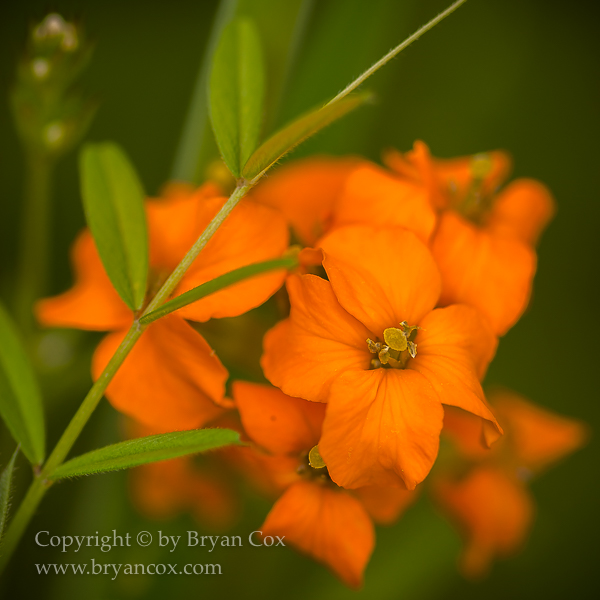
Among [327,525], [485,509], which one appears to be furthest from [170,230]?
[485,509]

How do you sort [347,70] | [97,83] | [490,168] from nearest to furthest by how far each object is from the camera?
[490,168] → [347,70] → [97,83]

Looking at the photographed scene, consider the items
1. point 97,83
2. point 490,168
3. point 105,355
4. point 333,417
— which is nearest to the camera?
point 333,417

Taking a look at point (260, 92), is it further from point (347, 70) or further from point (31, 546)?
point (31, 546)

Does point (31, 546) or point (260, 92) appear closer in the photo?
point (260, 92)

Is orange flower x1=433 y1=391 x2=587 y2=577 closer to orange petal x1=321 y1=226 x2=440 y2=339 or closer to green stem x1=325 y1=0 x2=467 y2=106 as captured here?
orange petal x1=321 y1=226 x2=440 y2=339

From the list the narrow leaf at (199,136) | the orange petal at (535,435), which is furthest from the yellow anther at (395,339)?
the narrow leaf at (199,136)

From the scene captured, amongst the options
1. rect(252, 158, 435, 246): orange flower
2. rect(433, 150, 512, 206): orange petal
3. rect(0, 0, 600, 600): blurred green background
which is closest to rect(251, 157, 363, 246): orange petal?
rect(252, 158, 435, 246): orange flower

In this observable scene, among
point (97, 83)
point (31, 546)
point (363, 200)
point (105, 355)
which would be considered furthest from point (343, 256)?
point (97, 83)

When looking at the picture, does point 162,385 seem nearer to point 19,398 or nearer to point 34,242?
point 19,398
